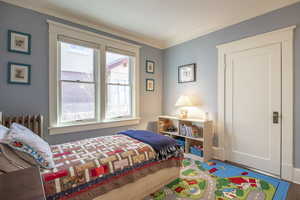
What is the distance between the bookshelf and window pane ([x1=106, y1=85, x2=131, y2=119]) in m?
0.97

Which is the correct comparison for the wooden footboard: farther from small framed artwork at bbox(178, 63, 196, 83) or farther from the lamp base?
small framed artwork at bbox(178, 63, 196, 83)

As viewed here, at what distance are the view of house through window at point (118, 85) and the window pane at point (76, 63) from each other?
1.21 feet

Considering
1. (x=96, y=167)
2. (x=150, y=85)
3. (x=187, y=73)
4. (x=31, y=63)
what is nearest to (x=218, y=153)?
(x=187, y=73)

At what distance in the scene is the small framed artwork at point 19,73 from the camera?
2.20 m

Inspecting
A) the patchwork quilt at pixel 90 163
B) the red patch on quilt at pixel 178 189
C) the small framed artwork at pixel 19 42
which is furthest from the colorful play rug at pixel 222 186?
the small framed artwork at pixel 19 42

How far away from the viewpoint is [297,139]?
221 centimetres

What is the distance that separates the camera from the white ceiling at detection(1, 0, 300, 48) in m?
2.32

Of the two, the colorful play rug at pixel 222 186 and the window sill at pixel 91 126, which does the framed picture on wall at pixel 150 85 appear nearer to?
the window sill at pixel 91 126

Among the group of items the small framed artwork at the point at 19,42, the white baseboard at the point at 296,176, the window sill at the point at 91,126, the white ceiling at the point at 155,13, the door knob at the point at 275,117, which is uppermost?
the white ceiling at the point at 155,13

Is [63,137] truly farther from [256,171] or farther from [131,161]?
[256,171]

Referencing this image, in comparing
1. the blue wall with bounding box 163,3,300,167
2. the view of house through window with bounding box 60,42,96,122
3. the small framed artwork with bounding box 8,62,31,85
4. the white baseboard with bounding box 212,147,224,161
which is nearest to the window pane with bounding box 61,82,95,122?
the view of house through window with bounding box 60,42,96,122

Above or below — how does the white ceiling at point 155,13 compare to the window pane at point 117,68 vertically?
above

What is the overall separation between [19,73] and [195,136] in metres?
3.25

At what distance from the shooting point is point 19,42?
2.27m
